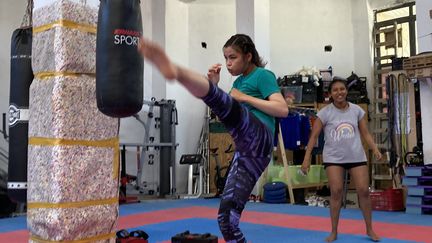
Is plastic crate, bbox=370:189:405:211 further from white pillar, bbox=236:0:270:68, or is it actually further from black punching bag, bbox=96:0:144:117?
black punching bag, bbox=96:0:144:117

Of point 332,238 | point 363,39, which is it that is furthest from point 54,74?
point 363,39

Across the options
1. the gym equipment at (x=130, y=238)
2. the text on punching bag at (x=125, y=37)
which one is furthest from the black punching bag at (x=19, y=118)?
the text on punching bag at (x=125, y=37)

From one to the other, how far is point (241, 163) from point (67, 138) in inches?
52.1

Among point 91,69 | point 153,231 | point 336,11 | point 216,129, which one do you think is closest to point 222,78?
point 216,129

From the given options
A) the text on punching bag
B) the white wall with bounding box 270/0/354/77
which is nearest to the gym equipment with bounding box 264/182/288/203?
the white wall with bounding box 270/0/354/77

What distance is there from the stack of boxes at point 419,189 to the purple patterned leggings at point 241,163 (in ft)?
16.0

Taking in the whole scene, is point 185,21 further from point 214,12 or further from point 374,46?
point 374,46

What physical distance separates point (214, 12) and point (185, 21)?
78 centimetres

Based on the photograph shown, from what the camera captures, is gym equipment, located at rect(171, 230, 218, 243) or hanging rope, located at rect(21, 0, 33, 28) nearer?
gym equipment, located at rect(171, 230, 218, 243)

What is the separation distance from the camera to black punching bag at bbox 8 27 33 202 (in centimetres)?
361

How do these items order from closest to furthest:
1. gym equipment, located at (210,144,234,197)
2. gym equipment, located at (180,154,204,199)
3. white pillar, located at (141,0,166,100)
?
gym equipment, located at (210,144,234,197) < gym equipment, located at (180,154,204,199) < white pillar, located at (141,0,166,100)

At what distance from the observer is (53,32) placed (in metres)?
3.35

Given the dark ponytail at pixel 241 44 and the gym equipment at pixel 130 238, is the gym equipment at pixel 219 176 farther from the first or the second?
the dark ponytail at pixel 241 44

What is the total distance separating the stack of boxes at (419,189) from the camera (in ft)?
22.0
